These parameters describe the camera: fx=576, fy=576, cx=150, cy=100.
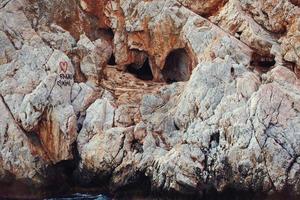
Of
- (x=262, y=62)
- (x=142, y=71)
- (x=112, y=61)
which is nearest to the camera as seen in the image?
(x=262, y=62)

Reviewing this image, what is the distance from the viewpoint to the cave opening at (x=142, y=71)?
43.5 m

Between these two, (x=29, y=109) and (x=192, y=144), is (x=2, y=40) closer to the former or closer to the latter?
(x=29, y=109)

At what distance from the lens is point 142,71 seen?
145ft

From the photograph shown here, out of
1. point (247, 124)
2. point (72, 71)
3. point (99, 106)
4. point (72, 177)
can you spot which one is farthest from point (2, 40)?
point (247, 124)

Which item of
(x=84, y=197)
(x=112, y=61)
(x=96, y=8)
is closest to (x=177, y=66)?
(x=112, y=61)

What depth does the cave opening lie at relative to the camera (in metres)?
43.5

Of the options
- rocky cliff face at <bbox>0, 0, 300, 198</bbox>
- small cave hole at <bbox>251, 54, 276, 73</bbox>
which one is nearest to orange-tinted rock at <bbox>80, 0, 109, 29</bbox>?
rocky cliff face at <bbox>0, 0, 300, 198</bbox>

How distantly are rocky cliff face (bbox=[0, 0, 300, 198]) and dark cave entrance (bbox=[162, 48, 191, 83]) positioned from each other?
0.08m

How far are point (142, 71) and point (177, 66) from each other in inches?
127

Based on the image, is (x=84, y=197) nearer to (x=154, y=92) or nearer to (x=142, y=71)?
(x=154, y=92)

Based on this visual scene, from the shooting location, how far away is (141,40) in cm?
4203

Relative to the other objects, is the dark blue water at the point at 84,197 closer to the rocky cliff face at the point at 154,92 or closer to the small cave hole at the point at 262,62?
the rocky cliff face at the point at 154,92

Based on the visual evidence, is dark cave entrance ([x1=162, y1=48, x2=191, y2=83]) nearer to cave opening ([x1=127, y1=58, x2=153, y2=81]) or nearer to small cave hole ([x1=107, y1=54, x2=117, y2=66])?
cave opening ([x1=127, y1=58, x2=153, y2=81])

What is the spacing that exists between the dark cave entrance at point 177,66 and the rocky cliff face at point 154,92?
79 mm
